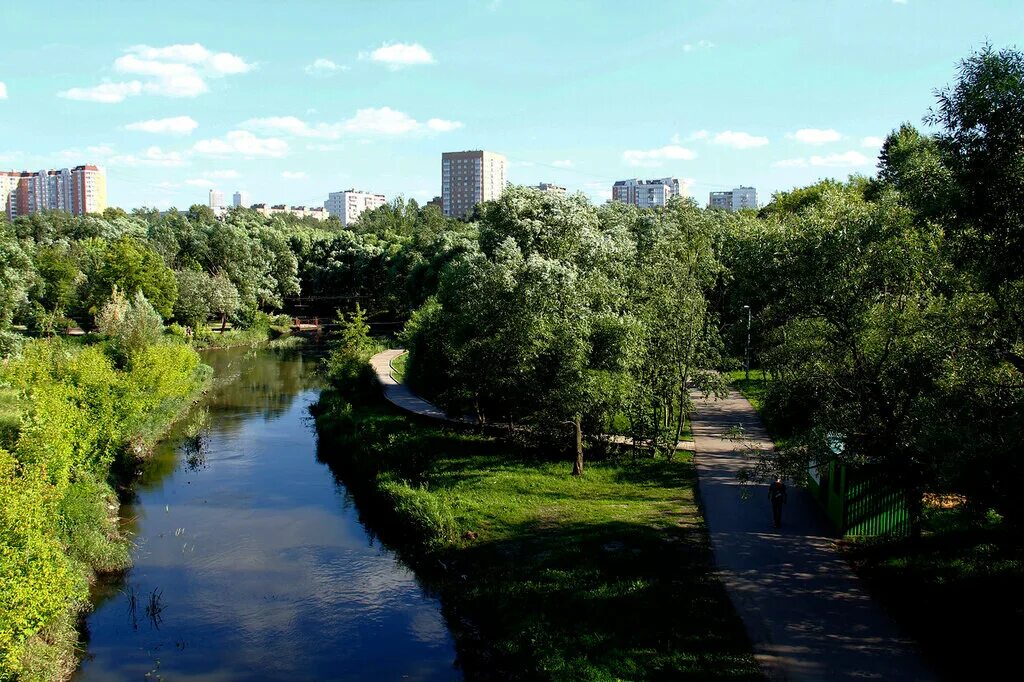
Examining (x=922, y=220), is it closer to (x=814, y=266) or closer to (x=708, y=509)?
(x=814, y=266)

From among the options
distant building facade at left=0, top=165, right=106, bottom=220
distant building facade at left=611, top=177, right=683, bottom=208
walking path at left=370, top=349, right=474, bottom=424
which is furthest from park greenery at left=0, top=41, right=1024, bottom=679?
distant building facade at left=0, top=165, right=106, bottom=220

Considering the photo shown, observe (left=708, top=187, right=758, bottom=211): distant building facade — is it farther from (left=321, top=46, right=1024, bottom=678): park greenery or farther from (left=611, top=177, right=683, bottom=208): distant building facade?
(left=321, top=46, right=1024, bottom=678): park greenery

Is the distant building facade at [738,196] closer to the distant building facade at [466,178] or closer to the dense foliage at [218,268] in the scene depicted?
the distant building facade at [466,178]

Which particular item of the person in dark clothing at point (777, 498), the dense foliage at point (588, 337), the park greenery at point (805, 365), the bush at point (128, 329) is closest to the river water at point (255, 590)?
the park greenery at point (805, 365)

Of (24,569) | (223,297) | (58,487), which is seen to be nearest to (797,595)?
(24,569)

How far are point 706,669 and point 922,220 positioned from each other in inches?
331

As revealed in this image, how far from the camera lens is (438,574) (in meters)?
19.4

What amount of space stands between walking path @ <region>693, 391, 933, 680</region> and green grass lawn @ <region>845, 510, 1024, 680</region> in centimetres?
42

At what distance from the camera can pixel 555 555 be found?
59.8 ft

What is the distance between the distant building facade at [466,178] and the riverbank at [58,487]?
509ft

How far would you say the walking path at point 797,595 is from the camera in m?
12.6

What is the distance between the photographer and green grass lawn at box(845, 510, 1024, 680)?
1260cm

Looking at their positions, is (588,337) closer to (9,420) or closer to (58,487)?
(58,487)

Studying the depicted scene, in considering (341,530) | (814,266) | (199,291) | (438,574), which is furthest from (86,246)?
(814,266)
